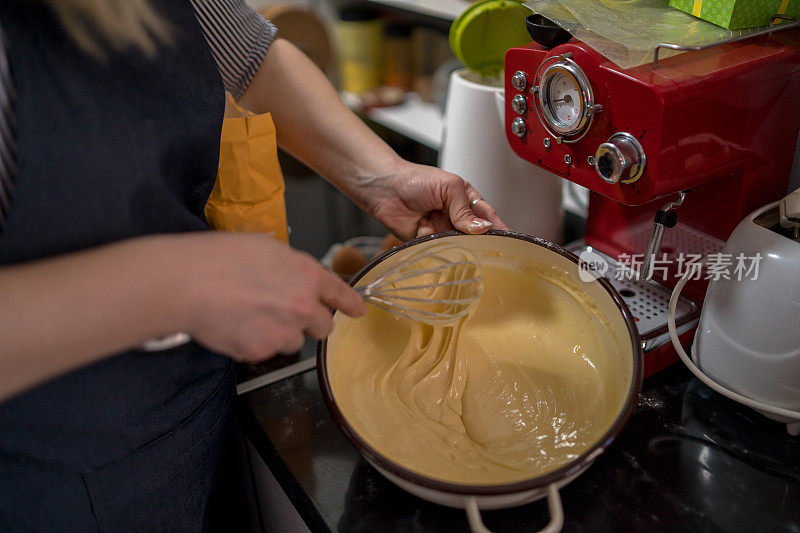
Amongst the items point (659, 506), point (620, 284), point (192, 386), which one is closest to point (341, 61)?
point (620, 284)

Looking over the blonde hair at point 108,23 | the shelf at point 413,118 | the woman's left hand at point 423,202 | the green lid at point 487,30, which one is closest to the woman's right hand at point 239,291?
the blonde hair at point 108,23

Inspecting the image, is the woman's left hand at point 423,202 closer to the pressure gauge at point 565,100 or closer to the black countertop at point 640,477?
the pressure gauge at point 565,100

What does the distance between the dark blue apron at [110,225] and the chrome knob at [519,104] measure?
0.36 metres

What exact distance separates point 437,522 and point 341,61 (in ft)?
5.84

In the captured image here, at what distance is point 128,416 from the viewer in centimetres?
62

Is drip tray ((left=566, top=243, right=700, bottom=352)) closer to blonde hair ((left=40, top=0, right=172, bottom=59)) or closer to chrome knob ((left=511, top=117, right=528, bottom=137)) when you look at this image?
chrome knob ((left=511, top=117, right=528, bottom=137))

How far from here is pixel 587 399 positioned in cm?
73

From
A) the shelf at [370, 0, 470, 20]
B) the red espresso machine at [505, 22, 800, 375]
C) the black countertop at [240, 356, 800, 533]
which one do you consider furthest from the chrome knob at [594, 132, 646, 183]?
the shelf at [370, 0, 470, 20]

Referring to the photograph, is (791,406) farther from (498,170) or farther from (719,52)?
(498,170)

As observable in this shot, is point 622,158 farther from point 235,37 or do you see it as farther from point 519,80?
point 235,37

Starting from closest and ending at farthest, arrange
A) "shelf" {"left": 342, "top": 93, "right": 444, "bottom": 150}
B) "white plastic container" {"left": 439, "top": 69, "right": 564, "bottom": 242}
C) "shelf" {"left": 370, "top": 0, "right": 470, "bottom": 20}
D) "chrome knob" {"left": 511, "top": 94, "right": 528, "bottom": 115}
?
"chrome knob" {"left": 511, "top": 94, "right": 528, "bottom": 115} < "white plastic container" {"left": 439, "top": 69, "right": 564, "bottom": 242} < "shelf" {"left": 370, "top": 0, "right": 470, "bottom": 20} < "shelf" {"left": 342, "top": 93, "right": 444, "bottom": 150}

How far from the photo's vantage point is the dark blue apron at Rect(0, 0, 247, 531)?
54 centimetres

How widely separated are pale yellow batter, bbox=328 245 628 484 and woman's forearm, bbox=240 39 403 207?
0.80 feet

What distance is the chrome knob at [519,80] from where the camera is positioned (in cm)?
76
